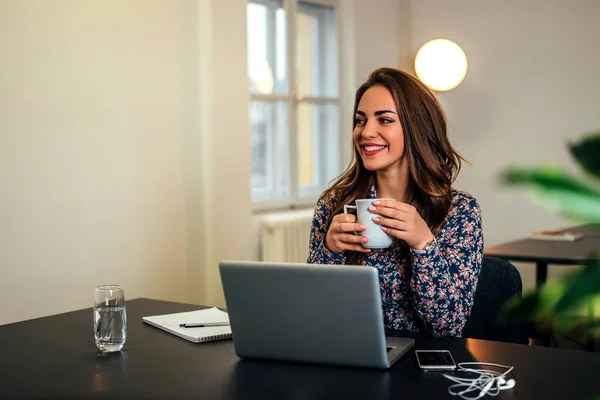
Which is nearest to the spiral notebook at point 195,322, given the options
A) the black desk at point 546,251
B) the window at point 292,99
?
the black desk at point 546,251

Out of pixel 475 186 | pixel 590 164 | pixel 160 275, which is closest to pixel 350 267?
pixel 590 164

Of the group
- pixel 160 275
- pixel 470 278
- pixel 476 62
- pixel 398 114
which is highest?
pixel 476 62

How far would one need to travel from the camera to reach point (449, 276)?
1.78 metres

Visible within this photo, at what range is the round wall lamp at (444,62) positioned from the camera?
4793 mm

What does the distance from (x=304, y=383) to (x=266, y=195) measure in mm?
3233

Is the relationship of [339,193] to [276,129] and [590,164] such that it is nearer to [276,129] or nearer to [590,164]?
[590,164]

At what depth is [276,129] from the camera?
14.7 ft

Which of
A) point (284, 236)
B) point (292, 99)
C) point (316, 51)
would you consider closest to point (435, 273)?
point (284, 236)

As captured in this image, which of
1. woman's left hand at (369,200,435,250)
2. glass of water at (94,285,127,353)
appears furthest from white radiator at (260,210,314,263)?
glass of water at (94,285,127,353)

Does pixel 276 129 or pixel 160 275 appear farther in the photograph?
pixel 276 129

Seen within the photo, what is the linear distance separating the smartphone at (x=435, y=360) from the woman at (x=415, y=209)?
34 centimetres

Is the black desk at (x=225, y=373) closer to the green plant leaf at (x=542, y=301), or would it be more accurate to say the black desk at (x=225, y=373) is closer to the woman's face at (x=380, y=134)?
the woman's face at (x=380, y=134)

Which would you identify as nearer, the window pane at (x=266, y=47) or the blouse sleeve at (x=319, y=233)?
the blouse sleeve at (x=319, y=233)

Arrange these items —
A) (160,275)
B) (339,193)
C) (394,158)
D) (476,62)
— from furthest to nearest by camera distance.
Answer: (476,62) → (160,275) → (339,193) → (394,158)
